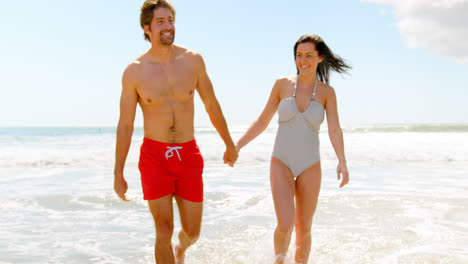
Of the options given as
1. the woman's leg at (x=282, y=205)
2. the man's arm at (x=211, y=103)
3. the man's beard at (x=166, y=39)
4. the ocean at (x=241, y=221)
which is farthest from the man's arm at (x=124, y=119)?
the ocean at (x=241, y=221)

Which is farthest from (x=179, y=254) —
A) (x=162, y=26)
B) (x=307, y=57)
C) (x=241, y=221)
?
(x=241, y=221)

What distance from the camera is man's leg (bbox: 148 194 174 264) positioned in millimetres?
3865

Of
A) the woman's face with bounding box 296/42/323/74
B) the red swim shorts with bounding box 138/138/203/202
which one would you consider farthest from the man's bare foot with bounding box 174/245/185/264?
the woman's face with bounding box 296/42/323/74

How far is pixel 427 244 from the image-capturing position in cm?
603

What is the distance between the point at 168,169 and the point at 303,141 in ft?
4.67

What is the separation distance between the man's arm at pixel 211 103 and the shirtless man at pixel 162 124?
0.13m

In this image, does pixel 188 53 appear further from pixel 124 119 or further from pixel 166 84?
pixel 124 119

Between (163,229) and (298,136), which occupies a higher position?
(298,136)

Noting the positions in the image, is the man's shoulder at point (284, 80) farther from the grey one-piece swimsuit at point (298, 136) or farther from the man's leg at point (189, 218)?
the man's leg at point (189, 218)

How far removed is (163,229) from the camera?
388 cm

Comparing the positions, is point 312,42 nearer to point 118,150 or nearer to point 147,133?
point 147,133

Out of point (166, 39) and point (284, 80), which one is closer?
point (166, 39)

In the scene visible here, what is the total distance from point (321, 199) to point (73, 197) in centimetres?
520

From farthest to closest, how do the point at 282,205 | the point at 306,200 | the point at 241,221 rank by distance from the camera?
1. the point at 241,221
2. the point at 306,200
3. the point at 282,205
